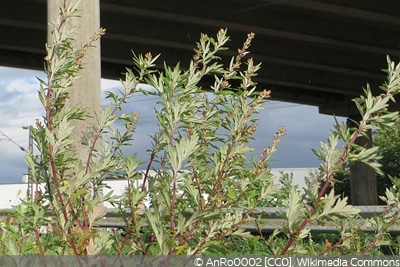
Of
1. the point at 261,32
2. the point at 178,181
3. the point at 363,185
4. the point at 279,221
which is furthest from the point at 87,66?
the point at 363,185

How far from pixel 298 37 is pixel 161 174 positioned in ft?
92.6

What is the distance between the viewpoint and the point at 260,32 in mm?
30078

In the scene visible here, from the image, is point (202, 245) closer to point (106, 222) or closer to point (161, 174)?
point (161, 174)

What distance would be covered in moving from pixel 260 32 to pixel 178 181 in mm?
27733

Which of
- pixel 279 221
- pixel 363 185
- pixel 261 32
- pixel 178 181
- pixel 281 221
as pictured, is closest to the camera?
pixel 178 181

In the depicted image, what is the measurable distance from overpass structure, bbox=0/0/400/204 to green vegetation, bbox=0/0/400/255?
24123mm

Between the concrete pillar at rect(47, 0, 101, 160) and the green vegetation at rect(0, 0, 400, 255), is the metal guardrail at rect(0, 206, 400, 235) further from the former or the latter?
the concrete pillar at rect(47, 0, 101, 160)

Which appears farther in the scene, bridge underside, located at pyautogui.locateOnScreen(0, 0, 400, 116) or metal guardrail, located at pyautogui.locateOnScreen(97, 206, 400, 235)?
bridge underside, located at pyautogui.locateOnScreen(0, 0, 400, 116)

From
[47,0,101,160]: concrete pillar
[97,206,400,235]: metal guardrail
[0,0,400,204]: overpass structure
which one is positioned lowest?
[97,206,400,235]: metal guardrail

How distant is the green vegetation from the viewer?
2.61 metres

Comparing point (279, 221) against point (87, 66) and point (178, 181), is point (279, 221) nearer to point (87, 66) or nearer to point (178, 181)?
point (87, 66)

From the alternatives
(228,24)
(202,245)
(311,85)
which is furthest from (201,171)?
(311,85)

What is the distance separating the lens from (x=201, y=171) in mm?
3008

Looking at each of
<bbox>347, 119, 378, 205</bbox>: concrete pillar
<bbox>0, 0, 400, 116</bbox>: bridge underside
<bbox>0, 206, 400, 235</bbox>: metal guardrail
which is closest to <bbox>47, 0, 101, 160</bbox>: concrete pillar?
<bbox>0, 206, 400, 235</bbox>: metal guardrail
